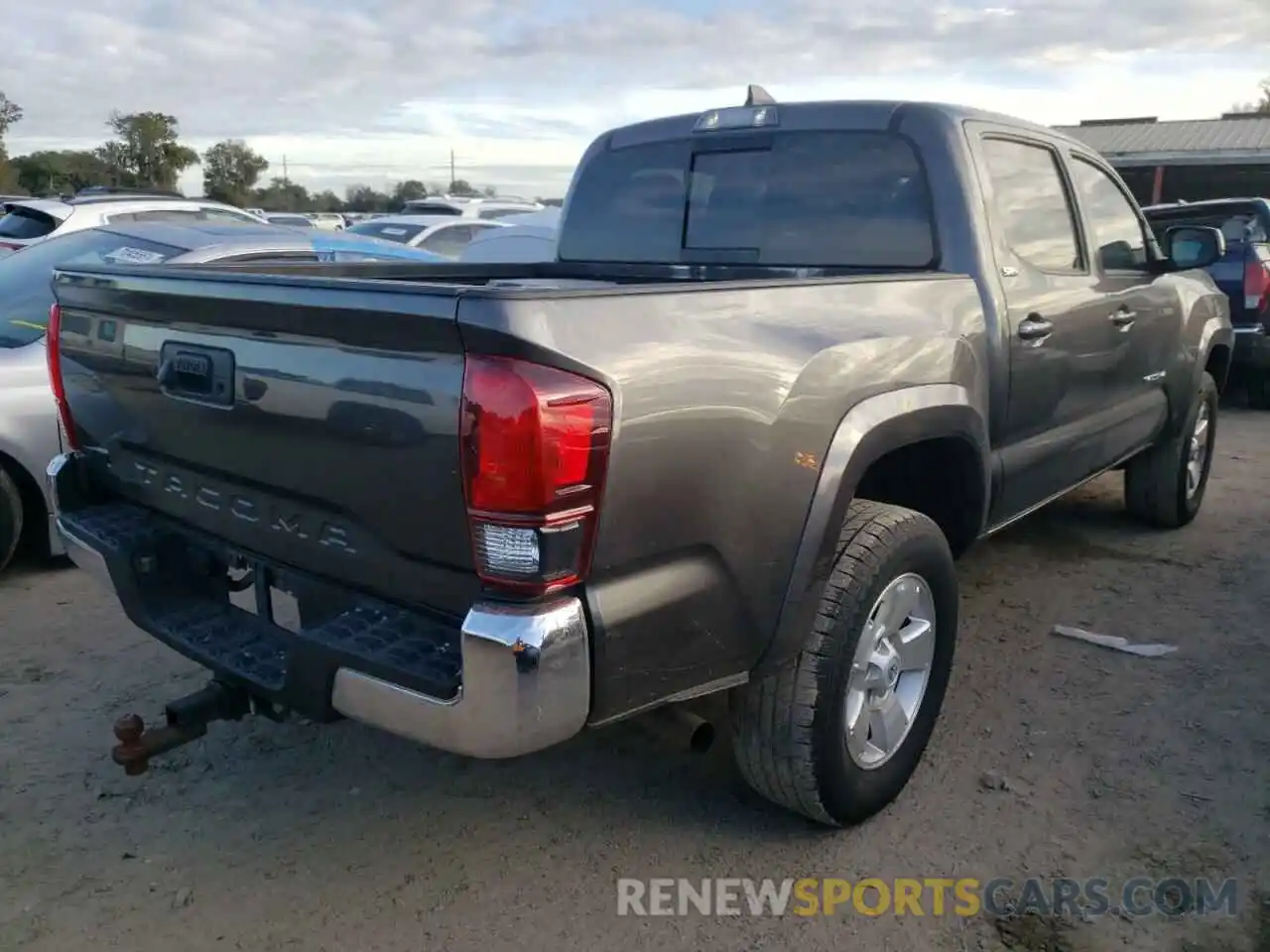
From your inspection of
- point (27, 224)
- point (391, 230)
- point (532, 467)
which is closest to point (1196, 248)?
point (532, 467)

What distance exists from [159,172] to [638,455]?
53.5m

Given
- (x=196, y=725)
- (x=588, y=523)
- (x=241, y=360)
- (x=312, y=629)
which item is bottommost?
(x=196, y=725)

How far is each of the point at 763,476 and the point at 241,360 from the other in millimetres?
1226

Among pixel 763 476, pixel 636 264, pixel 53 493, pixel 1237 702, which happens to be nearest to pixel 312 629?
pixel 763 476

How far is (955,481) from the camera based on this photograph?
3.52 m

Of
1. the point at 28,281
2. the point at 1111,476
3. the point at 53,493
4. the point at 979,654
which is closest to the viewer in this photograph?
the point at 53,493

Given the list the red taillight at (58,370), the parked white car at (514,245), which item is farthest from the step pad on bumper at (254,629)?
the parked white car at (514,245)

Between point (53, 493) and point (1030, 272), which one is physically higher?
point (1030, 272)

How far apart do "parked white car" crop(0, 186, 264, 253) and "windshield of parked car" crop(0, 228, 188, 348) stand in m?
3.72

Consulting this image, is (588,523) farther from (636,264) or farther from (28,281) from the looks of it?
(28,281)

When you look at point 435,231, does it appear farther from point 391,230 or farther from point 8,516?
point 8,516

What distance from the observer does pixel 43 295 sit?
5.46m

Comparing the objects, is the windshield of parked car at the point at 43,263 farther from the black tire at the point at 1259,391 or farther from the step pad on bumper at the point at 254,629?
the black tire at the point at 1259,391

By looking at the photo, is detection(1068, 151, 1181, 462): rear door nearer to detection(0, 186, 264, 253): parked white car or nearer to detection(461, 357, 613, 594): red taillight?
detection(461, 357, 613, 594): red taillight
